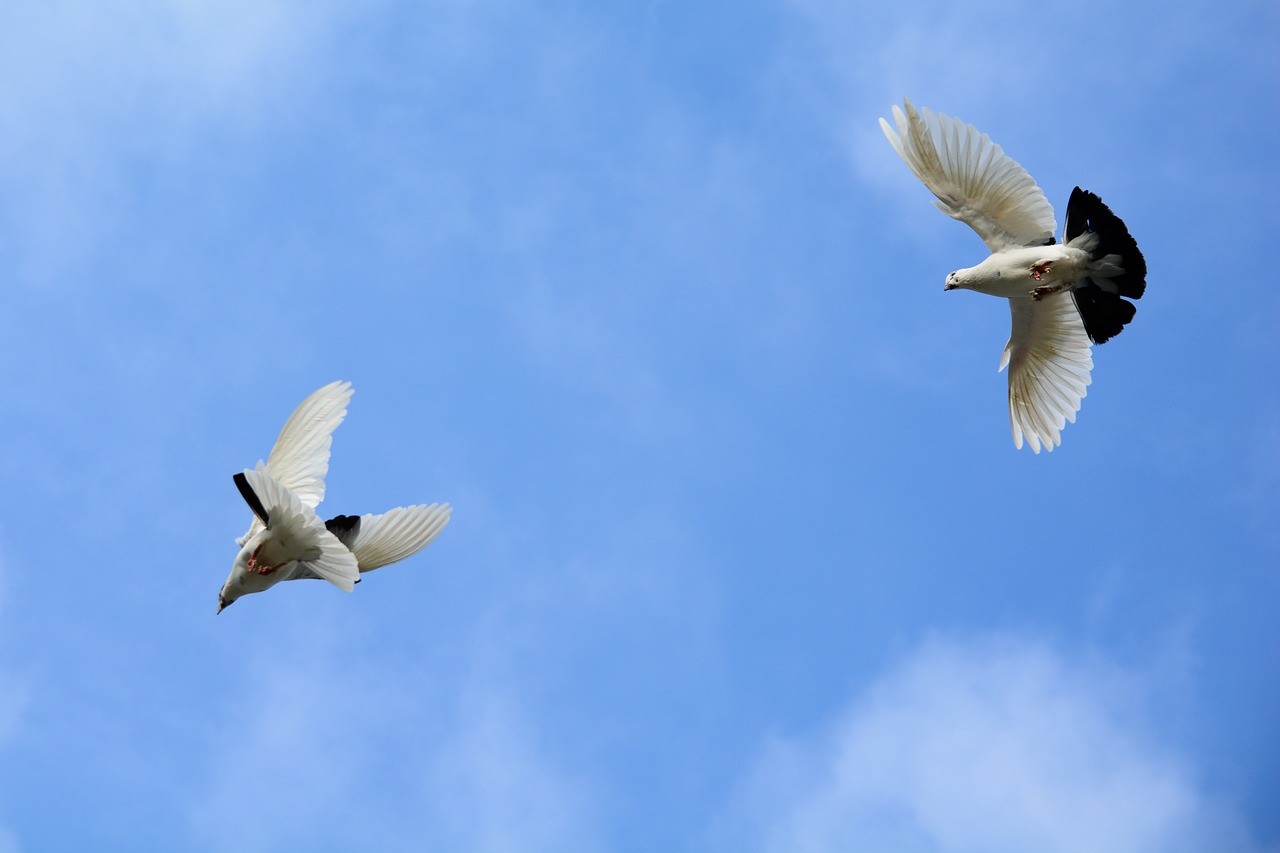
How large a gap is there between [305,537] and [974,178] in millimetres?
7063

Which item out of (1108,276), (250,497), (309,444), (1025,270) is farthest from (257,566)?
(1108,276)

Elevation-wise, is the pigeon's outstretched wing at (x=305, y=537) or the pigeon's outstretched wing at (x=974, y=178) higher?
the pigeon's outstretched wing at (x=974, y=178)

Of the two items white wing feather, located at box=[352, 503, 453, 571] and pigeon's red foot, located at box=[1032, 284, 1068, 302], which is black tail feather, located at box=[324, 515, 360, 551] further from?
pigeon's red foot, located at box=[1032, 284, 1068, 302]

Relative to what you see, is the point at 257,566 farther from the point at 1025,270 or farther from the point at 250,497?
the point at 1025,270

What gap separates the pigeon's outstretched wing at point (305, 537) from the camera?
37.9 feet

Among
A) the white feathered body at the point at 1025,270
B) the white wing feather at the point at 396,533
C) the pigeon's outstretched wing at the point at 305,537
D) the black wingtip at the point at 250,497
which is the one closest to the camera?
the black wingtip at the point at 250,497

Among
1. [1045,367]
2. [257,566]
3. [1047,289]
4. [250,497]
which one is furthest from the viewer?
[1045,367]

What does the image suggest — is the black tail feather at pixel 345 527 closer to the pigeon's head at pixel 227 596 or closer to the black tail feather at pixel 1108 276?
the pigeon's head at pixel 227 596

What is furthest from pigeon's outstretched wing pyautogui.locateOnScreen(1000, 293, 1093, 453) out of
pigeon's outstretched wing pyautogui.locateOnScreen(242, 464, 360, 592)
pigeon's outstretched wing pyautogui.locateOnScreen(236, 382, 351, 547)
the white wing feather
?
pigeon's outstretched wing pyautogui.locateOnScreen(242, 464, 360, 592)

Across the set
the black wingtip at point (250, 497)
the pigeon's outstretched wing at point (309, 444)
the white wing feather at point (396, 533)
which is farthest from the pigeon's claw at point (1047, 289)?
the black wingtip at point (250, 497)

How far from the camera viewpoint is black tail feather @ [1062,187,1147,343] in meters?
13.1

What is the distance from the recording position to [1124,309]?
13758 millimetres

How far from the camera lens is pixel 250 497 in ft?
37.7

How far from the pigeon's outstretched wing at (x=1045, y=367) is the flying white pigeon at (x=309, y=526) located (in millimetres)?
6337
